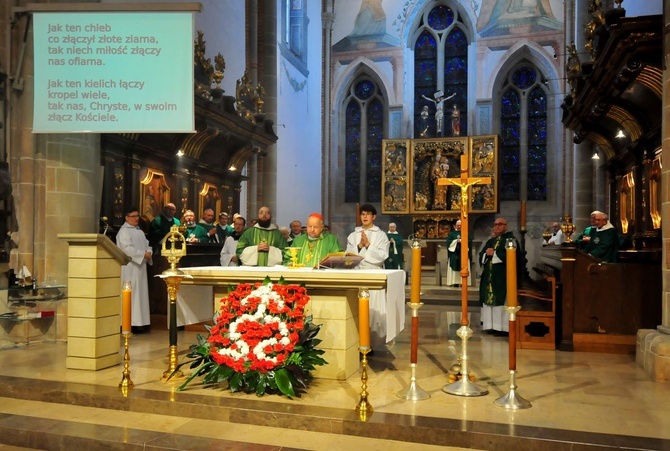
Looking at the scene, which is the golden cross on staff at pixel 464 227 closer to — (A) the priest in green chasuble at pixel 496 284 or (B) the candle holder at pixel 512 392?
(B) the candle holder at pixel 512 392

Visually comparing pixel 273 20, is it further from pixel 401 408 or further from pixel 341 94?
pixel 401 408

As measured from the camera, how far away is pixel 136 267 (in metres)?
8.27

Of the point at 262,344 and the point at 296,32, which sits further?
the point at 296,32

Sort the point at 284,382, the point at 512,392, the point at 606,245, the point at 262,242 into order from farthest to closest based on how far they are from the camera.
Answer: the point at 606,245, the point at 262,242, the point at 284,382, the point at 512,392

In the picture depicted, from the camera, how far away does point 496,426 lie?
4047 mm

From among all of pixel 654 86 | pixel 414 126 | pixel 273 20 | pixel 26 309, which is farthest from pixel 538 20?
pixel 26 309

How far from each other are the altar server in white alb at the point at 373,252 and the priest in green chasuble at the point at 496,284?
2.02 meters

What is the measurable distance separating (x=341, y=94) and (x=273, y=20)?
641cm

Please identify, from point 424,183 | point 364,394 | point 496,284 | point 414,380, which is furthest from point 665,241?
point 424,183

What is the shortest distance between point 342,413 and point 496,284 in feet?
14.2

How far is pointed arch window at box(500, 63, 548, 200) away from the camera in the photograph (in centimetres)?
1955

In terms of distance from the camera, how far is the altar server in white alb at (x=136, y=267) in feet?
26.6

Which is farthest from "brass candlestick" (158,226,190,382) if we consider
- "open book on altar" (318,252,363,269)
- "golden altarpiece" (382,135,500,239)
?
"golden altarpiece" (382,135,500,239)

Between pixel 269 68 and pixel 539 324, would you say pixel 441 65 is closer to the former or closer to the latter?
pixel 269 68
